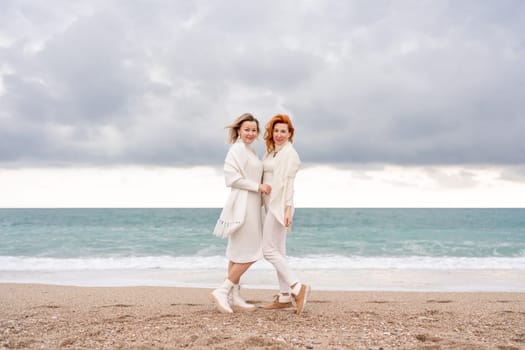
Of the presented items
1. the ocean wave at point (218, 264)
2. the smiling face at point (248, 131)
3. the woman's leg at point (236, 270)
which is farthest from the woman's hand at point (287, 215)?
the ocean wave at point (218, 264)

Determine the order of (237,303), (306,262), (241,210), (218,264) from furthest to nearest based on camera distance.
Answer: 1. (306,262)
2. (218,264)
3. (237,303)
4. (241,210)

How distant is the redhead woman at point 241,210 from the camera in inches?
181

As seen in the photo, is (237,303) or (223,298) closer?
(223,298)

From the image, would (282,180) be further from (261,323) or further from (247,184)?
(261,323)

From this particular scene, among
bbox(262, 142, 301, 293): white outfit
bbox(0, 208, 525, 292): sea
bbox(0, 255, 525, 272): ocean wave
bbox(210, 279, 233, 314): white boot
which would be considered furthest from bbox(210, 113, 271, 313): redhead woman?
bbox(0, 255, 525, 272): ocean wave

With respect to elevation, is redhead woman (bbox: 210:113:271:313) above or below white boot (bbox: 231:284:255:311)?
above

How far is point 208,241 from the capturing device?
18.6 meters

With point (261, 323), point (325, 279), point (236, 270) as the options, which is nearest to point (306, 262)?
point (325, 279)

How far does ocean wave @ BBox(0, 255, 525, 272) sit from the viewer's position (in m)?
11.0

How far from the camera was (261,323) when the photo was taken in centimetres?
419

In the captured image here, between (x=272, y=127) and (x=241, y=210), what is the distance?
95cm

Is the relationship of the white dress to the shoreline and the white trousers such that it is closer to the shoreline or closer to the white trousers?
the white trousers

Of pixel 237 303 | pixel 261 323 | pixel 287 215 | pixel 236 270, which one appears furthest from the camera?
pixel 237 303

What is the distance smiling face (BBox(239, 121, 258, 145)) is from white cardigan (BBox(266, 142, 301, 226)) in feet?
1.33
